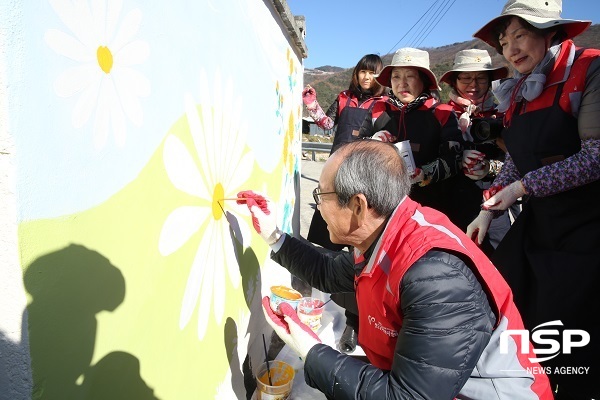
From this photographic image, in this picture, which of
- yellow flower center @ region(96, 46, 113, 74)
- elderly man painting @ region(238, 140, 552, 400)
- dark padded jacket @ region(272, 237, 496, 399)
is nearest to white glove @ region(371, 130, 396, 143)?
elderly man painting @ region(238, 140, 552, 400)

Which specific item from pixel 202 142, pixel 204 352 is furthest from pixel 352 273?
pixel 202 142

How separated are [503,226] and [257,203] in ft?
5.47

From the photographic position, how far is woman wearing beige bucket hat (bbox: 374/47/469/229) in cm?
255

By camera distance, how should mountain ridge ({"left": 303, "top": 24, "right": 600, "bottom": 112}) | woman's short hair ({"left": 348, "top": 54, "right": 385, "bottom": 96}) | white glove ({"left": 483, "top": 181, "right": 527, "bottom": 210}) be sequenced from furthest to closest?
mountain ridge ({"left": 303, "top": 24, "right": 600, "bottom": 112}) → woman's short hair ({"left": 348, "top": 54, "right": 385, "bottom": 96}) → white glove ({"left": 483, "top": 181, "right": 527, "bottom": 210})

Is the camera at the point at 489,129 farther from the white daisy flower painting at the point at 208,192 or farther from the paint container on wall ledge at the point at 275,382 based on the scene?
the paint container on wall ledge at the point at 275,382

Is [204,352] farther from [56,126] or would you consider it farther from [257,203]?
[56,126]

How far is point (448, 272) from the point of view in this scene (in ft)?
3.50

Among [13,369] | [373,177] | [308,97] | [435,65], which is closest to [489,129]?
[373,177]

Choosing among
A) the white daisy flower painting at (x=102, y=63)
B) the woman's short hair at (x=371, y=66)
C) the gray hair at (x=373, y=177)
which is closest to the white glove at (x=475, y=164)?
the woman's short hair at (x=371, y=66)

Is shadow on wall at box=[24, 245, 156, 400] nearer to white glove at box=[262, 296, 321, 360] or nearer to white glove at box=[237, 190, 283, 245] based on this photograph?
white glove at box=[262, 296, 321, 360]

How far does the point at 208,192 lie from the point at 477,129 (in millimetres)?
1761

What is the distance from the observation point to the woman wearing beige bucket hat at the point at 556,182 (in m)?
1.69

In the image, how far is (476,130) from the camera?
242 centimetres

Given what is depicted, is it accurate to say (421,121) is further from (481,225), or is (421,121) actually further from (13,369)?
(13,369)
